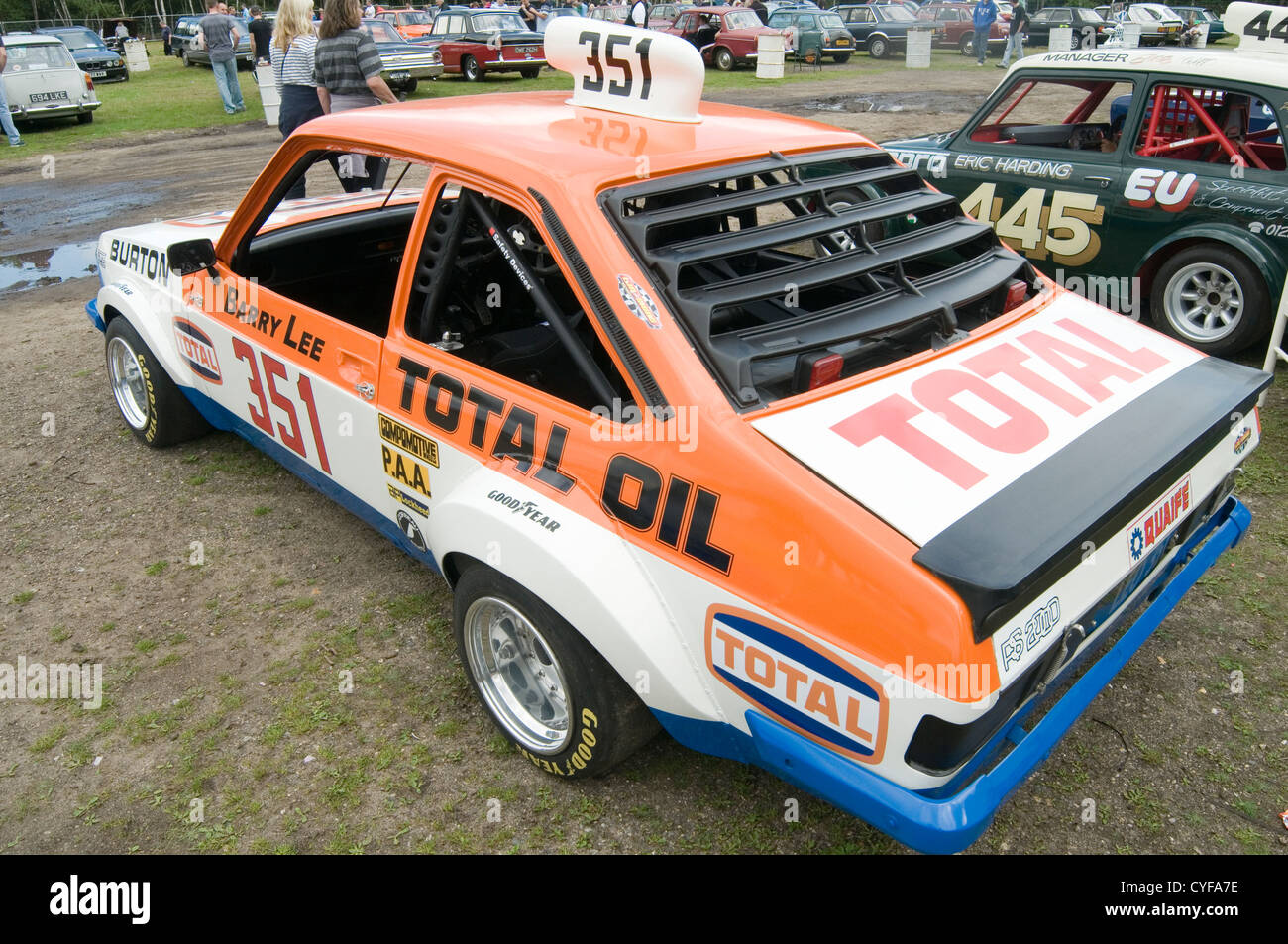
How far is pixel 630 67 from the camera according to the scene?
2.89 meters

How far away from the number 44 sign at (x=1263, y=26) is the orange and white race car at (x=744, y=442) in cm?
397

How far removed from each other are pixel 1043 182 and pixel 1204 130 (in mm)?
1018

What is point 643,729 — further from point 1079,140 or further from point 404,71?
point 404,71

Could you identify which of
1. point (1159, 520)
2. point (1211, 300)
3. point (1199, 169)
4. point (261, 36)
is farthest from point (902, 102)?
point (1159, 520)

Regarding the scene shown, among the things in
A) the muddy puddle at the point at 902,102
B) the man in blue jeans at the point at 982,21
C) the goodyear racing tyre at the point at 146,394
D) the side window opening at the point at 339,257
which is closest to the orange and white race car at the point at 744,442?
the side window opening at the point at 339,257

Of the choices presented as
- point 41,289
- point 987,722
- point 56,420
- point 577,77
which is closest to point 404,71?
point 41,289

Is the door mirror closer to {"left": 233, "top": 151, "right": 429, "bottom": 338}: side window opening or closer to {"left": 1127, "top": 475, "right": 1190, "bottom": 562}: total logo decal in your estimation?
{"left": 233, "top": 151, "right": 429, "bottom": 338}: side window opening

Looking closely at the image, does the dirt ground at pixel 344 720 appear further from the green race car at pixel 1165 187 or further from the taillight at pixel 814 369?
the taillight at pixel 814 369

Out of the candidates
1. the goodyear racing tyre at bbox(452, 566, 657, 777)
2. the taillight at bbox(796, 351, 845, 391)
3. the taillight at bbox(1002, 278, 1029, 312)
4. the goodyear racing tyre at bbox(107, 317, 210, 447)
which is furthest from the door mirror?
the taillight at bbox(1002, 278, 1029, 312)

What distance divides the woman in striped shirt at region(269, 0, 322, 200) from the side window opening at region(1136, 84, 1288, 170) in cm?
559

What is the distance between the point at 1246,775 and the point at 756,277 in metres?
2.02

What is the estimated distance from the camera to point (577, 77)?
10.1 ft

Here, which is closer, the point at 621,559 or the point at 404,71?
the point at 621,559

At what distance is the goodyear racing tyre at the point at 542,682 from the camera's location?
235 cm
